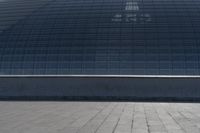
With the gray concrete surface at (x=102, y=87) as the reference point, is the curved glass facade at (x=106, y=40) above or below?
above

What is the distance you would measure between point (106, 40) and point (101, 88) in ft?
18.8

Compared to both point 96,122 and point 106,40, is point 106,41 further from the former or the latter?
point 96,122

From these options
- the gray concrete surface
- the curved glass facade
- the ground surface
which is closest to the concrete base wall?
the gray concrete surface

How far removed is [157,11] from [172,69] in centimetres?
945

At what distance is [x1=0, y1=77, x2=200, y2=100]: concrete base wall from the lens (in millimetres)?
48781

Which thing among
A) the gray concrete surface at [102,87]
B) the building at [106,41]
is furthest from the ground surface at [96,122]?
the building at [106,41]

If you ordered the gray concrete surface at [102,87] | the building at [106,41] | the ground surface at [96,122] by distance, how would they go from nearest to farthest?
1. the ground surface at [96,122]
2. the gray concrete surface at [102,87]
3. the building at [106,41]

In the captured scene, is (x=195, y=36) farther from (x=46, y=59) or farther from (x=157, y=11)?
(x=46, y=59)

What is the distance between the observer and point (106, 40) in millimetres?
51312

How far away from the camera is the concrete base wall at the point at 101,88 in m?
48.8

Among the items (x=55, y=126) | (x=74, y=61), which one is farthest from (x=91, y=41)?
(x=55, y=126)

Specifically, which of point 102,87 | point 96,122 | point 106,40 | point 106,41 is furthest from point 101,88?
point 96,122

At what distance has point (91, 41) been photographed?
51344 mm

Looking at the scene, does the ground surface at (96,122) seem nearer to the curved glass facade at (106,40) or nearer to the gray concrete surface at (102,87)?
the gray concrete surface at (102,87)
